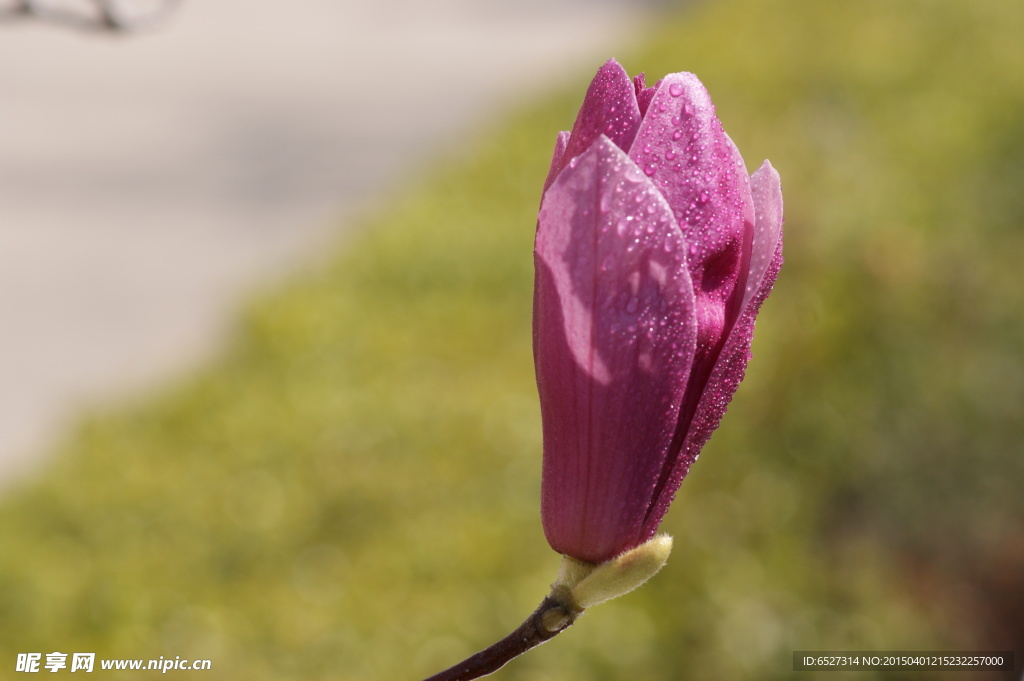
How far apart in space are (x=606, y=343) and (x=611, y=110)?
0.12 metres

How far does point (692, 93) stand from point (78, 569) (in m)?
3.02

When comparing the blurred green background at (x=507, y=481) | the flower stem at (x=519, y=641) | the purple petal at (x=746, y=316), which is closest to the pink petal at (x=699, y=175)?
the purple petal at (x=746, y=316)

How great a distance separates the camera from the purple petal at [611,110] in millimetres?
603

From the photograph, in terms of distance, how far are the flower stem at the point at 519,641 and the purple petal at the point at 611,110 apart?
242 millimetres

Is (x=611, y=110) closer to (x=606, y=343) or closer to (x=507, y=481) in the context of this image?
(x=606, y=343)

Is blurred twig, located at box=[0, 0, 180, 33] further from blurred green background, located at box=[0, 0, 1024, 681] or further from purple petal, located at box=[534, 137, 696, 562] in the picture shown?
blurred green background, located at box=[0, 0, 1024, 681]

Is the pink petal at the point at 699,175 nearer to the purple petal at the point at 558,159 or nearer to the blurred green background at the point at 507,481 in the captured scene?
the purple petal at the point at 558,159

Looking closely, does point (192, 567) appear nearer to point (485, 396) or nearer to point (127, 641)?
point (127, 641)

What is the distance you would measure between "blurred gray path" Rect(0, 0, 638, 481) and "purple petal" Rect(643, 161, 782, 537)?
11.9ft

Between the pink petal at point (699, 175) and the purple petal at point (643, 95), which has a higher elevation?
the purple petal at point (643, 95)

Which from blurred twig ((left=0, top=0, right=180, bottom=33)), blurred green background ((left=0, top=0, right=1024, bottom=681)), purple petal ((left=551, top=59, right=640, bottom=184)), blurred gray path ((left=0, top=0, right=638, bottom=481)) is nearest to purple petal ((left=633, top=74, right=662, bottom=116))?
purple petal ((left=551, top=59, right=640, bottom=184))

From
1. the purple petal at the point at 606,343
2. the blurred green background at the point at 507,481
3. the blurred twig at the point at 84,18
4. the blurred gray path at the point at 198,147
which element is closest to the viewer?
the purple petal at the point at 606,343

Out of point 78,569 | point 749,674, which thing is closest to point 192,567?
point 78,569

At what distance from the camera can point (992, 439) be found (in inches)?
127
